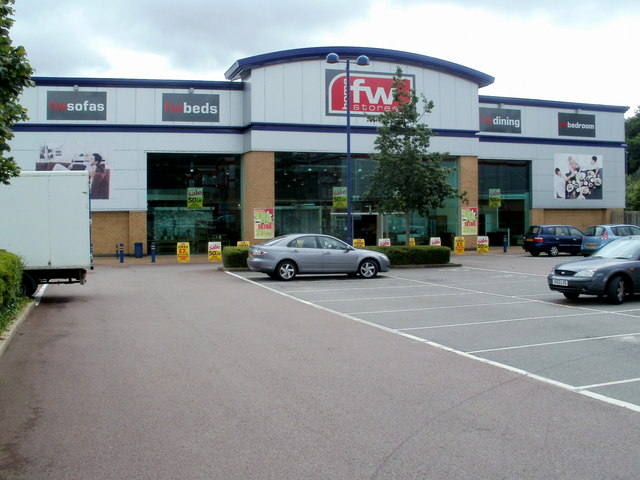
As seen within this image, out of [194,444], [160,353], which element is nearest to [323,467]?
[194,444]

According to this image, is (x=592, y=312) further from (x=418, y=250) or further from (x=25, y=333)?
(x=418, y=250)

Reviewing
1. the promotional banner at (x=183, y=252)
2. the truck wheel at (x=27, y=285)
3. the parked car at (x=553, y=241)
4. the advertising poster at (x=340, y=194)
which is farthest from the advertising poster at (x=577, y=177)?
the truck wheel at (x=27, y=285)

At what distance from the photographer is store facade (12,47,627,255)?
1230 inches

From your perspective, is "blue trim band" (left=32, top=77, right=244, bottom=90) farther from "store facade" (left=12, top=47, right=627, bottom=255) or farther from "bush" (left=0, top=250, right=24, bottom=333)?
"bush" (left=0, top=250, right=24, bottom=333)

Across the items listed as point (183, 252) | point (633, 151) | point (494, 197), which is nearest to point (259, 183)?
point (183, 252)

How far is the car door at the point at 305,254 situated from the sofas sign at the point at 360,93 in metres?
14.3

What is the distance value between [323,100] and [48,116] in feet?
43.7

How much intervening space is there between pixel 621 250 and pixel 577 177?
2743cm

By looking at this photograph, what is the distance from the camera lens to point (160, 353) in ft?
29.3

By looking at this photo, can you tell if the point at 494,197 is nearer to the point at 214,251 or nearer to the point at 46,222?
the point at 214,251

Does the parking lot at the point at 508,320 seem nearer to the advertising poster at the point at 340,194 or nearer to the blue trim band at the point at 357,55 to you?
the advertising poster at the point at 340,194

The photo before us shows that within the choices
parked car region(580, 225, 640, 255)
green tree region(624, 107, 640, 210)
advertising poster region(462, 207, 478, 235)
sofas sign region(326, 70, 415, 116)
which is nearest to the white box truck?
sofas sign region(326, 70, 415, 116)

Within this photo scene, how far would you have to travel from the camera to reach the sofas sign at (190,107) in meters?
32.0

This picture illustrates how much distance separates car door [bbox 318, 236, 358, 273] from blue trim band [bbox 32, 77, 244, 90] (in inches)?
605
